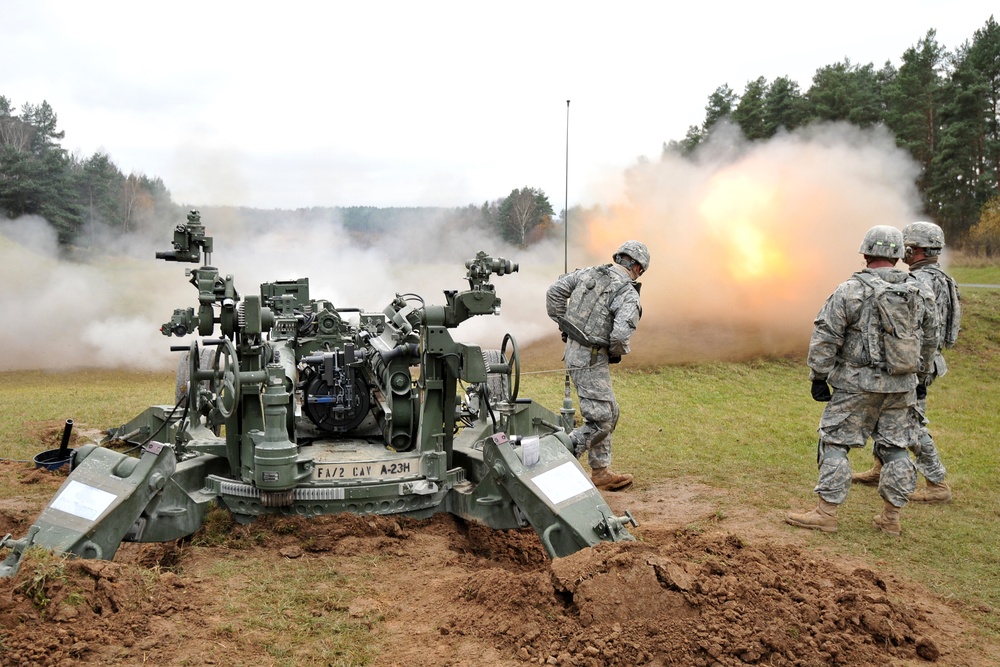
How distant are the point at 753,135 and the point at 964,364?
1259 centimetres

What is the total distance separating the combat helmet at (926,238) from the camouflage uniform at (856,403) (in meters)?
1.14

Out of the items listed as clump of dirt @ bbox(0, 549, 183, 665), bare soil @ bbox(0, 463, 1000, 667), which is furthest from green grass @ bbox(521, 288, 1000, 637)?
clump of dirt @ bbox(0, 549, 183, 665)

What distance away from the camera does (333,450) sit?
24.6 feet

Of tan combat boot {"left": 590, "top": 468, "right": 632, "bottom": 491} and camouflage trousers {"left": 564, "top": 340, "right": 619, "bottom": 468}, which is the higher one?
camouflage trousers {"left": 564, "top": 340, "right": 619, "bottom": 468}

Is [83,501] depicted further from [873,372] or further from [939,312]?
[939,312]

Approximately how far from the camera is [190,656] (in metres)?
4.47

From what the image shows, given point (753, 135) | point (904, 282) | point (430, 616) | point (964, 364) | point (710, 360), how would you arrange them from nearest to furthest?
point (430, 616) → point (904, 282) → point (964, 364) → point (710, 360) → point (753, 135)

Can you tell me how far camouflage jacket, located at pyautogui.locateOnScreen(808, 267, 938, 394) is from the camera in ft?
Answer: 23.7

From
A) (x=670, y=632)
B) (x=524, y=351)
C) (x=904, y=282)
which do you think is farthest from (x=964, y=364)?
(x=670, y=632)

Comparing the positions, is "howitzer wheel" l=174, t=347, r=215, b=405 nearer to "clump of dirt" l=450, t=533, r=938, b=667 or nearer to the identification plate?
the identification plate

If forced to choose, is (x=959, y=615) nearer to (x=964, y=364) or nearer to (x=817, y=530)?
(x=817, y=530)

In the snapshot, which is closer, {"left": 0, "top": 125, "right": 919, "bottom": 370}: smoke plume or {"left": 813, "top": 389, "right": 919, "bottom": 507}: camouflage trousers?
{"left": 813, "top": 389, "right": 919, "bottom": 507}: camouflage trousers

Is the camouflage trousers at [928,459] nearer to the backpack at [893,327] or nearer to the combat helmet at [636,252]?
the backpack at [893,327]

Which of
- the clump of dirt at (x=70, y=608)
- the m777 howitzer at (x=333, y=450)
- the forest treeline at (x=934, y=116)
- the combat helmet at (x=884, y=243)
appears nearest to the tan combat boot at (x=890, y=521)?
the combat helmet at (x=884, y=243)
